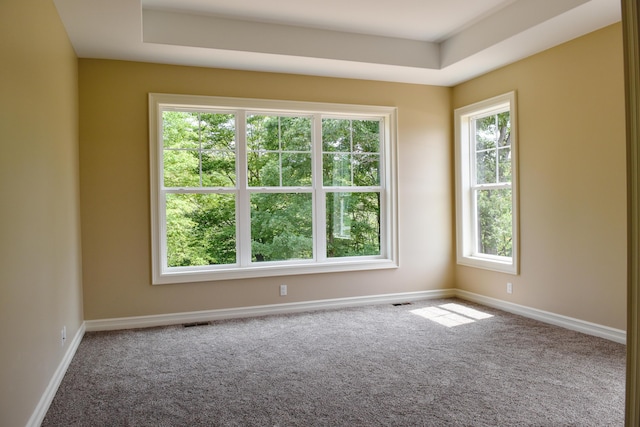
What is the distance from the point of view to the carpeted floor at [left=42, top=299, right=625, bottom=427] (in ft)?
7.91

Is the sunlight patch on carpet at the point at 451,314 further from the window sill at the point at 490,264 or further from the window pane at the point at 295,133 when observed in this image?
the window pane at the point at 295,133

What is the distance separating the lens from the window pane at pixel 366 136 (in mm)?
5234

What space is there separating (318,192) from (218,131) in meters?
1.31

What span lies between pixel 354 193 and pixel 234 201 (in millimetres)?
1465

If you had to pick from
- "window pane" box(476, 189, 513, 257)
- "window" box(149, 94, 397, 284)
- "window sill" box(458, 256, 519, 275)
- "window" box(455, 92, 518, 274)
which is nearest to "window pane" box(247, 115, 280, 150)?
"window" box(149, 94, 397, 284)

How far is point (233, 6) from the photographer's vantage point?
12.4 feet

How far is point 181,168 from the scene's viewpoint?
4504mm

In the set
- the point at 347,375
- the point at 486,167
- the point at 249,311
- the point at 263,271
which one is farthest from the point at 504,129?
the point at 249,311

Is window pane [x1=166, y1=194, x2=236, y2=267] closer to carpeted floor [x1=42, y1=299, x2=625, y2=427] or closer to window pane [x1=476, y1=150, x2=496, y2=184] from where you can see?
carpeted floor [x1=42, y1=299, x2=625, y2=427]

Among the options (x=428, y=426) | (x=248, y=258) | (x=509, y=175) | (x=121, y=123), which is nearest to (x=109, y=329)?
(x=248, y=258)

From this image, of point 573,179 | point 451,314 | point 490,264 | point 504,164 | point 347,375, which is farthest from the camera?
point 490,264

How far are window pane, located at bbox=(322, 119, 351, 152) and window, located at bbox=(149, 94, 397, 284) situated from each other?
0.01 metres

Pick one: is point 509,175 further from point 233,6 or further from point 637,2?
point 637,2

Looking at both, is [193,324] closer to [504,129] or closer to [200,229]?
[200,229]
